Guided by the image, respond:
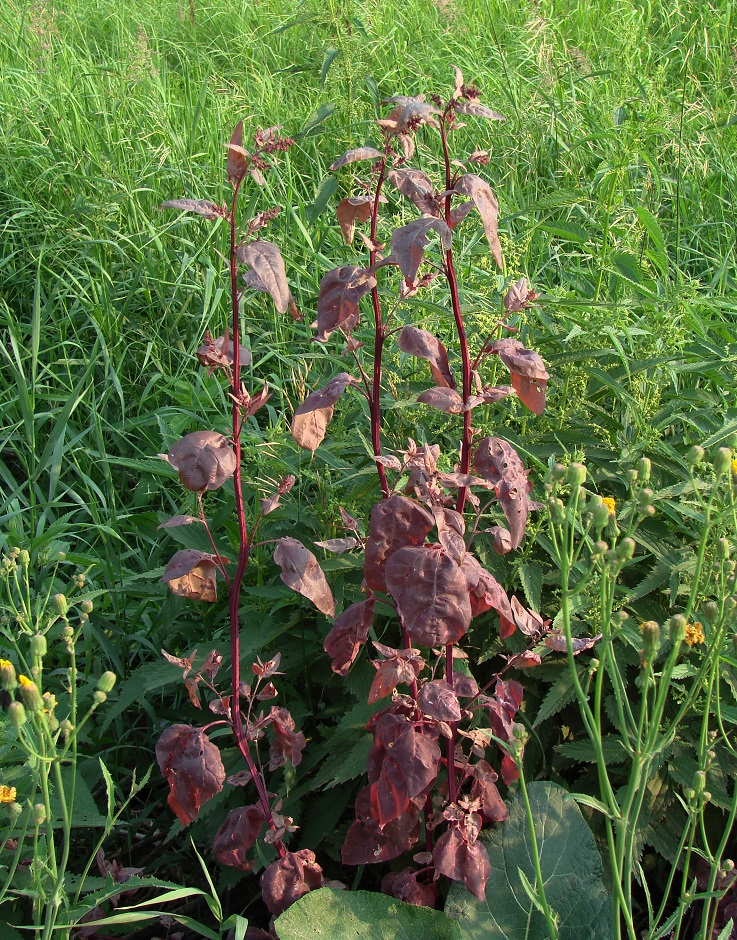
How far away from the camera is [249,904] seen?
1.77 m

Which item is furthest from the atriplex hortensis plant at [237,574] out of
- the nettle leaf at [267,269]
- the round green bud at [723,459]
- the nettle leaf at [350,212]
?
the round green bud at [723,459]

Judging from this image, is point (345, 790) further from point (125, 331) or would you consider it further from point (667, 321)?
point (125, 331)

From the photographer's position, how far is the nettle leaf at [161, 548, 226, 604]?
1.36 m

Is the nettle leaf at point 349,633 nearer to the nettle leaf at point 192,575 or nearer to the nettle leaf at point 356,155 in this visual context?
the nettle leaf at point 192,575

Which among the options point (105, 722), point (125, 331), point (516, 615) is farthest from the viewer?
point (125, 331)

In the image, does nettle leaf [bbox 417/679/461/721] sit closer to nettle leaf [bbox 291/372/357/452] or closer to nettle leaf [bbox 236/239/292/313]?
nettle leaf [bbox 291/372/357/452]

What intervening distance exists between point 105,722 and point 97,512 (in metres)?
0.75

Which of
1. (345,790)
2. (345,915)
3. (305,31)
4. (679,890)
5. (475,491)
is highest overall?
(305,31)

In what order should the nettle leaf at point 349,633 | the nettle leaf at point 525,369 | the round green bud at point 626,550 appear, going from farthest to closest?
the nettle leaf at point 349,633 → the nettle leaf at point 525,369 → the round green bud at point 626,550

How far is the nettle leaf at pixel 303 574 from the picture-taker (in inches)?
52.1

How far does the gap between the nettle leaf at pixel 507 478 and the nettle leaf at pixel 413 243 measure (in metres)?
0.27

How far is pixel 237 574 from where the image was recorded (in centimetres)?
142

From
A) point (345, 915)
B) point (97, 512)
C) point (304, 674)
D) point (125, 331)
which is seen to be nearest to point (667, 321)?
point (304, 674)

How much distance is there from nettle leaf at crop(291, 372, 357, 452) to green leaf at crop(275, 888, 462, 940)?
70 cm
